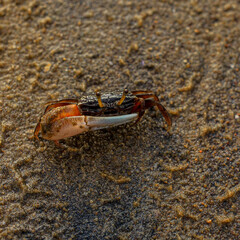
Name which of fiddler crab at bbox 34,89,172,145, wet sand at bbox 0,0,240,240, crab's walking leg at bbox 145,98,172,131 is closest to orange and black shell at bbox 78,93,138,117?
fiddler crab at bbox 34,89,172,145

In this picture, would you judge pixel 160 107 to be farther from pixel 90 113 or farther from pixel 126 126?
pixel 90 113

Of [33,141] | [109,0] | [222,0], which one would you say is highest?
[109,0]

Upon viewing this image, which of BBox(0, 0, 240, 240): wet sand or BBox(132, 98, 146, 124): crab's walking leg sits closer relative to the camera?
BBox(0, 0, 240, 240): wet sand

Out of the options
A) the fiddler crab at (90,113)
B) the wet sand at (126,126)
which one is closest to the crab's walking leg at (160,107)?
the fiddler crab at (90,113)

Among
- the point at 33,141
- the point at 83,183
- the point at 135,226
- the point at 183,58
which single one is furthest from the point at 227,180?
the point at 33,141

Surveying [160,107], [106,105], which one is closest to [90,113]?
[106,105]

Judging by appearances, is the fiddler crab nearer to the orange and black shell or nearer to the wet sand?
the orange and black shell

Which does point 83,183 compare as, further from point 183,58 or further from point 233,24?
point 233,24
